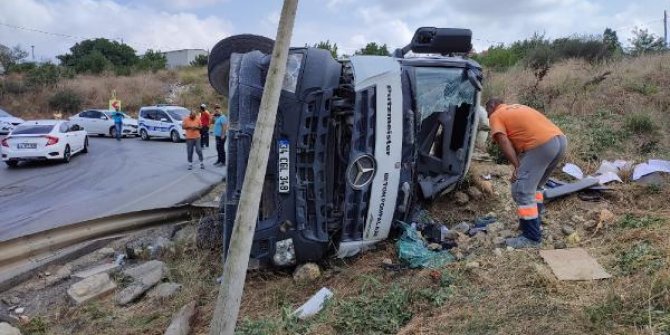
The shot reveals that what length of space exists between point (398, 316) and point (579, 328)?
1.14 m

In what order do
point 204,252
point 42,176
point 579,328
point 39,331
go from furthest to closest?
1. point 42,176
2. point 204,252
3. point 39,331
4. point 579,328

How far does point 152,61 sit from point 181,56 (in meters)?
10.9

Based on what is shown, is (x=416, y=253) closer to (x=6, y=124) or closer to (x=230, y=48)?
(x=230, y=48)

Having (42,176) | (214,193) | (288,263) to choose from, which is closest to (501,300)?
(288,263)

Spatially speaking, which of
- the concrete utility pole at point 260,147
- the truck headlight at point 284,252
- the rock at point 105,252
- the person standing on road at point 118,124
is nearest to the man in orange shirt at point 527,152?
the truck headlight at point 284,252

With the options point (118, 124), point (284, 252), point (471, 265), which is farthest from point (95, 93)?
point (471, 265)

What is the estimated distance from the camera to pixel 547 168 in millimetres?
5152

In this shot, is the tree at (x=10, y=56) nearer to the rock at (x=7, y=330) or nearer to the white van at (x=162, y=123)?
the white van at (x=162, y=123)

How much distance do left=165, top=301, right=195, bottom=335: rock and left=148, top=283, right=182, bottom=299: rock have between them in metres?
0.51

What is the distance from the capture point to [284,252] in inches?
181

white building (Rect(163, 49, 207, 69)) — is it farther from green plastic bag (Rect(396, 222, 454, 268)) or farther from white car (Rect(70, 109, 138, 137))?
green plastic bag (Rect(396, 222, 454, 268))

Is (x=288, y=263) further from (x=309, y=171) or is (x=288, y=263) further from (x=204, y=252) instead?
(x=204, y=252)

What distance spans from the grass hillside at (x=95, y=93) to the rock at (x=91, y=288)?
33422 millimetres

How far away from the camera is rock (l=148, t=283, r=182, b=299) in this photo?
494 cm
